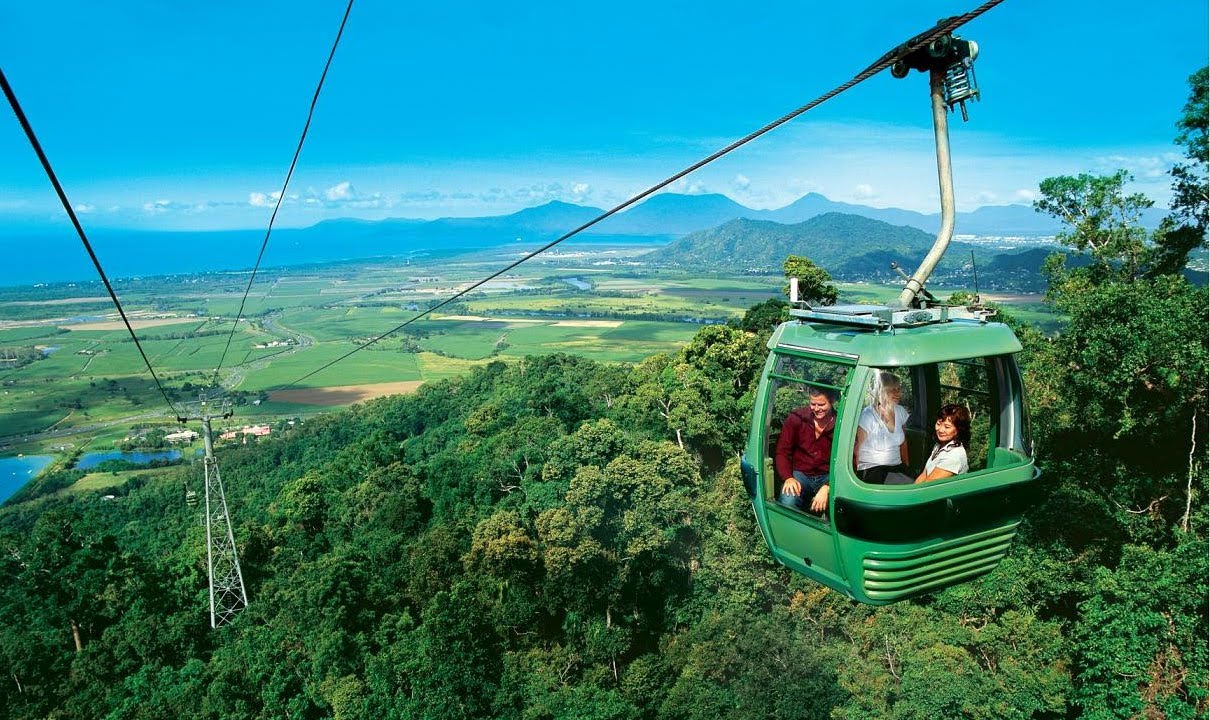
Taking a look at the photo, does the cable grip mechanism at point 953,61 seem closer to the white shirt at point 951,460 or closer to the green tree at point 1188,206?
the white shirt at point 951,460

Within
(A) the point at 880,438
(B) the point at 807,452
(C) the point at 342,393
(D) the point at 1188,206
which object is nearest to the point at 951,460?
(A) the point at 880,438

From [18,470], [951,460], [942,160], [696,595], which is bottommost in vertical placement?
[18,470]

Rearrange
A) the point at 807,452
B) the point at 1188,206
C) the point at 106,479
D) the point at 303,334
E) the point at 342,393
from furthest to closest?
the point at 303,334 < the point at 342,393 < the point at 106,479 < the point at 1188,206 < the point at 807,452

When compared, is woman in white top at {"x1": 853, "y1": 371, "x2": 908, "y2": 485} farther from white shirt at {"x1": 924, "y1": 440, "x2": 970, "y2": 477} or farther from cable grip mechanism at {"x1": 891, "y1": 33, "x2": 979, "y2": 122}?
cable grip mechanism at {"x1": 891, "y1": 33, "x2": 979, "y2": 122}

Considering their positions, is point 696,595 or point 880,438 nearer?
point 880,438

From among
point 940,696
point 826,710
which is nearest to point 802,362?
point 940,696

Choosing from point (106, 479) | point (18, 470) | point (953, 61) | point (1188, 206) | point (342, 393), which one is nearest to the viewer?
point (953, 61)

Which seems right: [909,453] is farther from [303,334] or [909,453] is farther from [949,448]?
[303,334]
